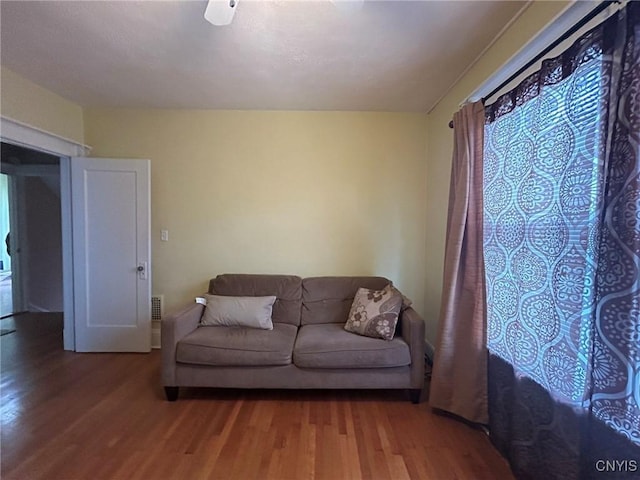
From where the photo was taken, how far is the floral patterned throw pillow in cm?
234

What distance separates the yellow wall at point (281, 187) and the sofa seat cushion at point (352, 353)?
3.39 ft

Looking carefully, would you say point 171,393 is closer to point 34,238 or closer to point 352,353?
point 352,353

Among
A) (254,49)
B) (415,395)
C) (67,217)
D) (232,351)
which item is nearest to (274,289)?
(232,351)

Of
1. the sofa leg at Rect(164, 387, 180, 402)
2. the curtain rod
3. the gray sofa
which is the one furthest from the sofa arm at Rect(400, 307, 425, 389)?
the sofa leg at Rect(164, 387, 180, 402)

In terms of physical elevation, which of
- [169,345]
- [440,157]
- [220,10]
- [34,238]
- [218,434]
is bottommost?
[218,434]

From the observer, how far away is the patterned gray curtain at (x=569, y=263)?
1053 mm

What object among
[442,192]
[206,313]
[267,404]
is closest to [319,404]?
[267,404]

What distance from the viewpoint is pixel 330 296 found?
2.89 meters

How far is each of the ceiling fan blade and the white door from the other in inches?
81.0

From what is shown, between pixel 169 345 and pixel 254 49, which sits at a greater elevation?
pixel 254 49

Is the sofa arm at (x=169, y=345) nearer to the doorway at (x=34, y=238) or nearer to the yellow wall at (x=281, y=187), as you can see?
the yellow wall at (x=281, y=187)

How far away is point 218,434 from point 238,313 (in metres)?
0.91

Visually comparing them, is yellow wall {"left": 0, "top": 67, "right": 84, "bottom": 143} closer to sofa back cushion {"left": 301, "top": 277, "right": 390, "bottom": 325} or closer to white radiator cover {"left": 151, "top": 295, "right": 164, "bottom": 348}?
white radiator cover {"left": 151, "top": 295, "right": 164, "bottom": 348}

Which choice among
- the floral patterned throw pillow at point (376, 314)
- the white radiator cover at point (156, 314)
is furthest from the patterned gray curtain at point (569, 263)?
the white radiator cover at point (156, 314)
